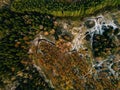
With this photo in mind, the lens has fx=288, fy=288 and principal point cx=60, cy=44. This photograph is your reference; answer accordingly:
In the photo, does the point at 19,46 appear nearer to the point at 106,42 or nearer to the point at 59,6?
the point at 59,6

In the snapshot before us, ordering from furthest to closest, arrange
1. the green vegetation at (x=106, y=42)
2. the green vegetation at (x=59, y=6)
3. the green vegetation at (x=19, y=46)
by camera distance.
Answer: the green vegetation at (x=106, y=42)
the green vegetation at (x=59, y=6)
the green vegetation at (x=19, y=46)

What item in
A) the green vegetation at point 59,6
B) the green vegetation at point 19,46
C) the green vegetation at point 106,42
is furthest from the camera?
the green vegetation at point 106,42

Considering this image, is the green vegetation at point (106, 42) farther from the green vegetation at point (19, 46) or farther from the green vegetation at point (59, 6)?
the green vegetation at point (19, 46)

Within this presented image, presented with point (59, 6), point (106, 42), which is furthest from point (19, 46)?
point (106, 42)

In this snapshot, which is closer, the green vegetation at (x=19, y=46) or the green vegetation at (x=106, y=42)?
the green vegetation at (x=19, y=46)

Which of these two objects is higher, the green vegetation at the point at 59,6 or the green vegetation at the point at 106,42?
the green vegetation at the point at 59,6

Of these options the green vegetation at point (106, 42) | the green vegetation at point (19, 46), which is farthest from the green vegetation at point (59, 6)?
the green vegetation at point (106, 42)

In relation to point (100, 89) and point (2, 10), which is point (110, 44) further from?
point (2, 10)

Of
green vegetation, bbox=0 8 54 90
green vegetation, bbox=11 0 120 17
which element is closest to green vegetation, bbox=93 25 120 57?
green vegetation, bbox=11 0 120 17
